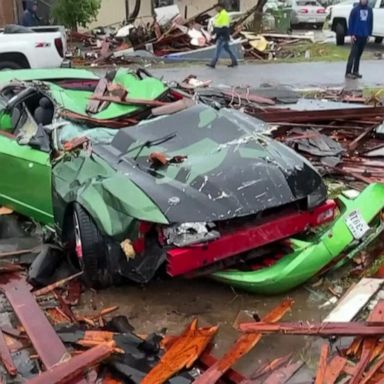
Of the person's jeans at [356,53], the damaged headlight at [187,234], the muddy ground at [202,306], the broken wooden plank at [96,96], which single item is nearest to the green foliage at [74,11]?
the person's jeans at [356,53]

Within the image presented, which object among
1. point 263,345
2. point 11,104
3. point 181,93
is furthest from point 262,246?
point 11,104

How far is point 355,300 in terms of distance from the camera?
5.20 m

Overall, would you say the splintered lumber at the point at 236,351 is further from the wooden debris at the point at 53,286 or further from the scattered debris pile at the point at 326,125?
the scattered debris pile at the point at 326,125

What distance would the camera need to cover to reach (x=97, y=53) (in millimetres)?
20922

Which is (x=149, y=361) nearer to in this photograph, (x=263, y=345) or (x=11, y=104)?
(x=263, y=345)

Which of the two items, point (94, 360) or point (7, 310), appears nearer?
point (94, 360)

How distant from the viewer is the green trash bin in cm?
2591

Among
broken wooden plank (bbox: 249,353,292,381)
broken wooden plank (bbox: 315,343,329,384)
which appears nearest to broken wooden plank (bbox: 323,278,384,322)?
broken wooden plank (bbox: 315,343,329,384)

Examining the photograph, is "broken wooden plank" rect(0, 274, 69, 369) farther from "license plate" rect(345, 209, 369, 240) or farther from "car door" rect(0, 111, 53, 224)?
"license plate" rect(345, 209, 369, 240)

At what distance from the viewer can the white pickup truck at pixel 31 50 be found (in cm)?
1437

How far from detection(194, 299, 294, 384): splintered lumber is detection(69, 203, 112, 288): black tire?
4.17ft

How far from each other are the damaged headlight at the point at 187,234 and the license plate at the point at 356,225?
1.31 metres

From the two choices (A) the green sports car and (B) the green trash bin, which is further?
(B) the green trash bin

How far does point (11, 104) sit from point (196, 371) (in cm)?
386
